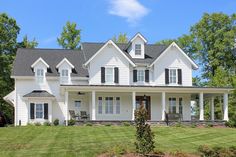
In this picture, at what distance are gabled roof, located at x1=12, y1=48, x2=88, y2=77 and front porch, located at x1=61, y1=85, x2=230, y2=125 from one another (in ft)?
8.94

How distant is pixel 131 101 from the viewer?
140ft

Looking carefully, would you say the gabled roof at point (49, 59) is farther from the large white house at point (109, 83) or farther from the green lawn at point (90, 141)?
the green lawn at point (90, 141)

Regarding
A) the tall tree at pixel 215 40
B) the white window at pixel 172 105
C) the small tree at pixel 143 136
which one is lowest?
the small tree at pixel 143 136

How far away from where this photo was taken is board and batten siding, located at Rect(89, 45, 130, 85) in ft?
137

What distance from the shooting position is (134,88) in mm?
39094

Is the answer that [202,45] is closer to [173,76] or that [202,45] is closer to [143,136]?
[173,76]

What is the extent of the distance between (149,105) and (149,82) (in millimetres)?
2109

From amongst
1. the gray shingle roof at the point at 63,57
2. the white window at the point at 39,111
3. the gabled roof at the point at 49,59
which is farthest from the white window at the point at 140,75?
the white window at the point at 39,111

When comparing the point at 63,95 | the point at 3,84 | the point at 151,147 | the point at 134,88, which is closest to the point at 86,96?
the point at 63,95

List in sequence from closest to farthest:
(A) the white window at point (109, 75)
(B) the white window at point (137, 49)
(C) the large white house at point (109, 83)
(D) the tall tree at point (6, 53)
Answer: (C) the large white house at point (109, 83) < (A) the white window at point (109, 75) < (B) the white window at point (137, 49) < (D) the tall tree at point (6, 53)

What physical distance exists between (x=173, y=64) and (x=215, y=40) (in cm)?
1574

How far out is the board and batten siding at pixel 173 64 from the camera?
43.1m

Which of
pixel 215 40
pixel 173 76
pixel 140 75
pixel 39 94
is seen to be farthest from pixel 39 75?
pixel 215 40

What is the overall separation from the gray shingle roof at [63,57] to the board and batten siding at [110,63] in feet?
3.50
